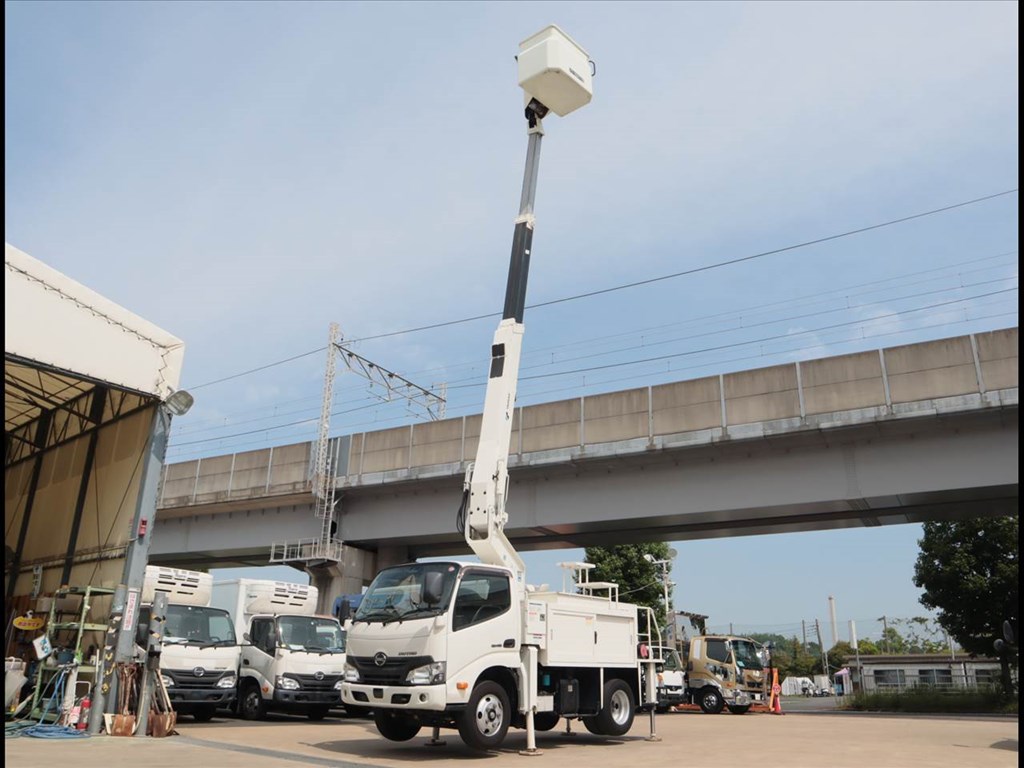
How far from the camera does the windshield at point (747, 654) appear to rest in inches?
956

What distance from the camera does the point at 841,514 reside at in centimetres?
2062

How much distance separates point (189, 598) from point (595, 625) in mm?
8734

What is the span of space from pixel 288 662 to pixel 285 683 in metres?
0.38

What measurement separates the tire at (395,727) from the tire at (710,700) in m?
14.7

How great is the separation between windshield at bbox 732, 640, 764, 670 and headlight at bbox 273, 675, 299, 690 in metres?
14.0

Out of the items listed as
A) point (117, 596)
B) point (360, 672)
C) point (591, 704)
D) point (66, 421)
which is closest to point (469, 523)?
point (360, 672)

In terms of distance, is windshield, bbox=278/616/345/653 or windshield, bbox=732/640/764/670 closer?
windshield, bbox=278/616/345/653

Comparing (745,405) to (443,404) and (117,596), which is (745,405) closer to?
(117,596)

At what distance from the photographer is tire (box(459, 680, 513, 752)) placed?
1000cm

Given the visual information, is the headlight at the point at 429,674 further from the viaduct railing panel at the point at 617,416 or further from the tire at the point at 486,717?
the viaduct railing panel at the point at 617,416

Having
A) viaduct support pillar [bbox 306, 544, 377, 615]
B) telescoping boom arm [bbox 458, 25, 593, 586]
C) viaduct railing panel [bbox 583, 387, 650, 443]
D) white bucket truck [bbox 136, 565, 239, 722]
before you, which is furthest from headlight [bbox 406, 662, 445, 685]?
viaduct support pillar [bbox 306, 544, 377, 615]

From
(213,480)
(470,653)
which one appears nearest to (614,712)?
(470,653)

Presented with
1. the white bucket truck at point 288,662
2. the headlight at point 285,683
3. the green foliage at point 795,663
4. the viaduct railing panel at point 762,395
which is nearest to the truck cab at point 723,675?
the viaduct railing panel at point 762,395

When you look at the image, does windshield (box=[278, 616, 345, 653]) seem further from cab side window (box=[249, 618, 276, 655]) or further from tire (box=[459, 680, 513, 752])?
tire (box=[459, 680, 513, 752])
